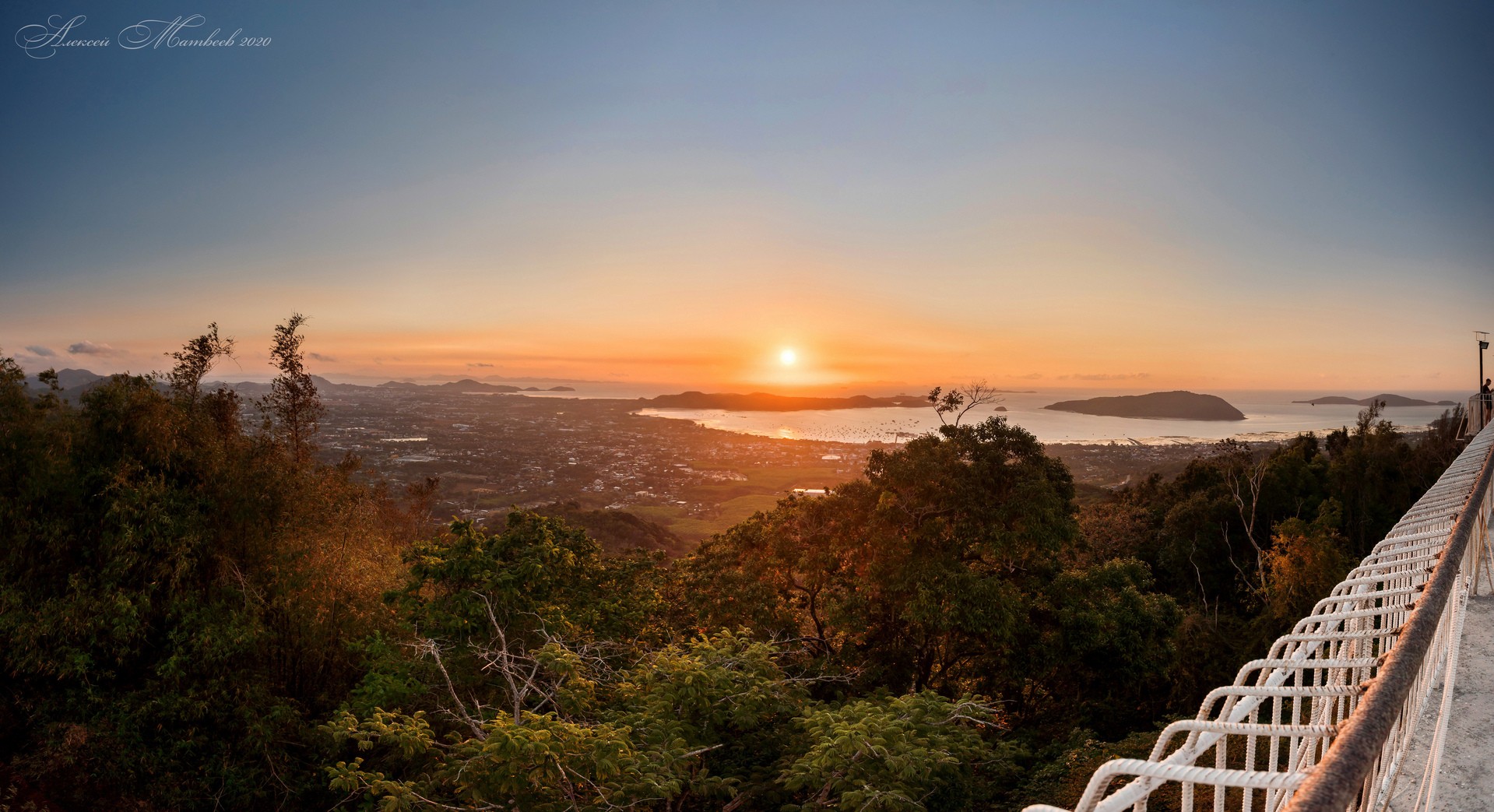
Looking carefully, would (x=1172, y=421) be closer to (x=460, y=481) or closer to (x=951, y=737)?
(x=460, y=481)

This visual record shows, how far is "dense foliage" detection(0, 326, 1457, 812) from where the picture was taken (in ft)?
23.6

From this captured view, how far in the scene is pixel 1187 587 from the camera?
85.5 ft

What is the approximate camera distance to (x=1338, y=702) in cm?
202

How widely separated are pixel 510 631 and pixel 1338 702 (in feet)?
33.4

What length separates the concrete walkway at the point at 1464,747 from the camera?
6.40 ft

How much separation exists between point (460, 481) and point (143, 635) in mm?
40935

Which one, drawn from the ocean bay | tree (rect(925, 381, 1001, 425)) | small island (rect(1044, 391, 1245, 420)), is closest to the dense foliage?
tree (rect(925, 381, 1001, 425))

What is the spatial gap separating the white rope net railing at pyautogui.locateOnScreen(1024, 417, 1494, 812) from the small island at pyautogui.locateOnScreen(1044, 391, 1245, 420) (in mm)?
99248

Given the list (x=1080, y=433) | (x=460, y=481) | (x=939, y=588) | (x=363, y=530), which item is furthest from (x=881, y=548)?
(x=1080, y=433)

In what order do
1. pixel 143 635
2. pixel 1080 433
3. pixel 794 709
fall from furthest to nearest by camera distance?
1. pixel 1080 433
2. pixel 143 635
3. pixel 794 709

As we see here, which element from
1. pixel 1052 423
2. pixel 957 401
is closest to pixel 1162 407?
pixel 1052 423

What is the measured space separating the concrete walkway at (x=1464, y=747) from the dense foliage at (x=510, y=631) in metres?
3.82

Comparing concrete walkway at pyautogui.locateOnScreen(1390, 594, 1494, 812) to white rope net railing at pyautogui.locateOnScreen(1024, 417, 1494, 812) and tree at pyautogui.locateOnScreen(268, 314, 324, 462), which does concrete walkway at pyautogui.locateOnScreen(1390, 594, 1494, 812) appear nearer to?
white rope net railing at pyautogui.locateOnScreen(1024, 417, 1494, 812)

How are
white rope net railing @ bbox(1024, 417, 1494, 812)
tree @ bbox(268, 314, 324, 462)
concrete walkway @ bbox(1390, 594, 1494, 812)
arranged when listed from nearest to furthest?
white rope net railing @ bbox(1024, 417, 1494, 812)
concrete walkway @ bbox(1390, 594, 1494, 812)
tree @ bbox(268, 314, 324, 462)
